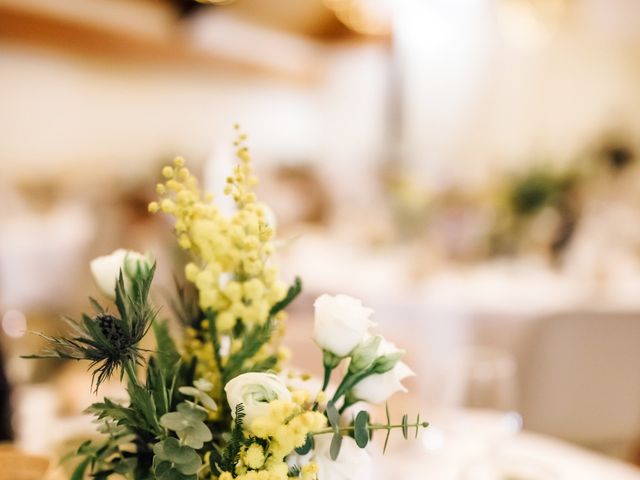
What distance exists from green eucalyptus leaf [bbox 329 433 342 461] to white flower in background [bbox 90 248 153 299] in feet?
0.95

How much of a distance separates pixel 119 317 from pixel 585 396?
73.8 inches

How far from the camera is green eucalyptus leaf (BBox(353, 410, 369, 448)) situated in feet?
2.12

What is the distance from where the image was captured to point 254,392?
0.60 metres

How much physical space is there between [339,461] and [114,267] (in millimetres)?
345

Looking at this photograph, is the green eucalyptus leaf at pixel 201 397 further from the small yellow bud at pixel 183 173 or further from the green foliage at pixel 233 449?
the small yellow bud at pixel 183 173

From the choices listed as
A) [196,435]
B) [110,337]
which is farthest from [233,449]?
[110,337]

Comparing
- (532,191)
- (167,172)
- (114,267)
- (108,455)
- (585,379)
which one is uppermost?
(532,191)

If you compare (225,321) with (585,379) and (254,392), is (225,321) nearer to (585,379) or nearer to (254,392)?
(254,392)

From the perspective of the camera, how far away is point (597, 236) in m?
3.01

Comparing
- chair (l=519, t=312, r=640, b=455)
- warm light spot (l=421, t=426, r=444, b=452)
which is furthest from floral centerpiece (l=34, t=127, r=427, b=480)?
chair (l=519, t=312, r=640, b=455)

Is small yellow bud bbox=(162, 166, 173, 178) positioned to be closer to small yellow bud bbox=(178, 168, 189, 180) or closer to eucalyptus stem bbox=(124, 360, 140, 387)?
small yellow bud bbox=(178, 168, 189, 180)

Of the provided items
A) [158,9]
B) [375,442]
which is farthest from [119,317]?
[158,9]

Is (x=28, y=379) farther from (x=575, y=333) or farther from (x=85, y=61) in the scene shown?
(x=85, y=61)

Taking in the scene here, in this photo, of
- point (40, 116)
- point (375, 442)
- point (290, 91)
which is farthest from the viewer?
point (290, 91)
